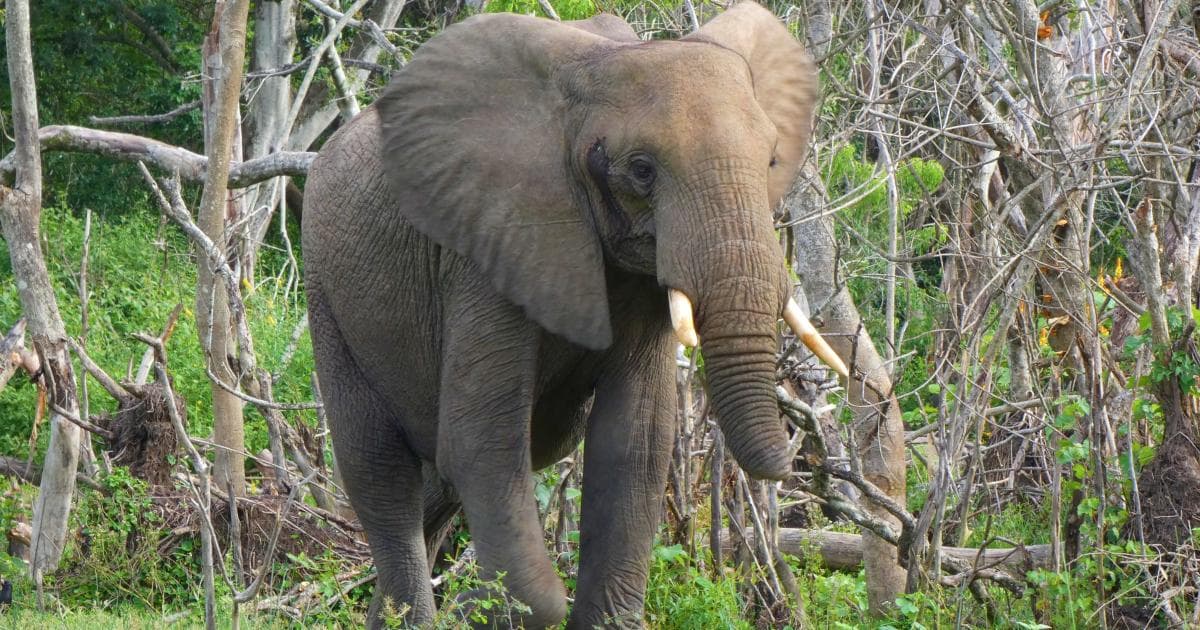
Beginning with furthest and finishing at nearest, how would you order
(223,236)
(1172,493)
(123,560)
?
(223,236) → (123,560) → (1172,493)

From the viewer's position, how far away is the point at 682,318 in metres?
4.12

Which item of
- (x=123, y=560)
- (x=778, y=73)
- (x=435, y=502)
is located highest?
(x=778, y=73)

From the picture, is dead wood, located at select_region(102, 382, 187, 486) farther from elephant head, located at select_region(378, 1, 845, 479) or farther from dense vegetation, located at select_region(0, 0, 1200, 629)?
elephant head, located at select_region(378, 1, 845, 479)

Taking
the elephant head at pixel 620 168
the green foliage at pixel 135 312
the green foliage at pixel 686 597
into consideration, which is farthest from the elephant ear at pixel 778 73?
the green foliage at pixel 135 312

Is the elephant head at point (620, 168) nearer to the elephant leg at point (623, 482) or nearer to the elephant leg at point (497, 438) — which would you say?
the elephant leg at point (497, 438)

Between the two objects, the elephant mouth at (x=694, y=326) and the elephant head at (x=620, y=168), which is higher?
the elephant head at (x=620, y=168)

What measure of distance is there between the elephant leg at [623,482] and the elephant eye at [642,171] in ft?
2.45

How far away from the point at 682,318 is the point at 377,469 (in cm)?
189

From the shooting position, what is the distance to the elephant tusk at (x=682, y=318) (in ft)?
13.4

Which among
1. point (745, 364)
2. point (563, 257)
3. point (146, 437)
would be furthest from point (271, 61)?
point (745, 364)

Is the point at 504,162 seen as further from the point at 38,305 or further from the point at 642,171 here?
the point at 38,305

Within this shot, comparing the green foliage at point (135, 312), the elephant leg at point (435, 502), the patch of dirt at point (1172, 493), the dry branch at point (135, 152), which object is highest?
the dry branch at point (135, 152)

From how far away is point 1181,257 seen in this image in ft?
20.3

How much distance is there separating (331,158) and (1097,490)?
3.05 m
